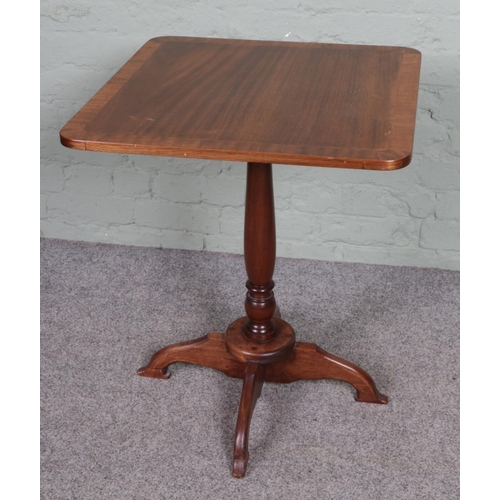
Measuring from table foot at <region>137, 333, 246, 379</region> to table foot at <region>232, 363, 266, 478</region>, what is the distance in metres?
0.11

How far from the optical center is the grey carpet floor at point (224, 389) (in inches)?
73.2

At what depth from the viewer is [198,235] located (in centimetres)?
274

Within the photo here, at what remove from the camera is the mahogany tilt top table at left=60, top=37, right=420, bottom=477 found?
1523 mm

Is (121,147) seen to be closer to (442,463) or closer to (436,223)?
(442,463)

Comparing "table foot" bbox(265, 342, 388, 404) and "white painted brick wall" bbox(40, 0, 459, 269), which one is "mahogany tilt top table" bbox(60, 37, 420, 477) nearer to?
"table foot" bbox(265, 342, 388, 404)

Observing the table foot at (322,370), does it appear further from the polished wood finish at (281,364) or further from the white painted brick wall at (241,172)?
the white painted brick wall at (241,172)

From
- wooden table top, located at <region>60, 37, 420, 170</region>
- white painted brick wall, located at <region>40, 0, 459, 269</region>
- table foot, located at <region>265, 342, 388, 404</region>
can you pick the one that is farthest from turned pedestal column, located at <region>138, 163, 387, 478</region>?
white painted brick wall, located at <region>40, 0, 459, 269</region>

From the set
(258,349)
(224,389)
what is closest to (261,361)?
(258,349)

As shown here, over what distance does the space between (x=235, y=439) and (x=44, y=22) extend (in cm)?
145

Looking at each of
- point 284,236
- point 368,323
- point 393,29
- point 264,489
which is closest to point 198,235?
point 284,236

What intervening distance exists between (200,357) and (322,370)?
0.33m

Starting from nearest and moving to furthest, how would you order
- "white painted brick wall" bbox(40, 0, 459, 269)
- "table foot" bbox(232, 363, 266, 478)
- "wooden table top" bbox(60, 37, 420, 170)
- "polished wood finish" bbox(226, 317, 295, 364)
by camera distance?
"wooden table top" bbox(60, 37, 420, 170) → "table foot" bbox(232, 363, 266, 478) → "polished wood finish" bbox(226, 317, 295, 364) → "white painted brick wall" bbox(40, 0, 459, 269)

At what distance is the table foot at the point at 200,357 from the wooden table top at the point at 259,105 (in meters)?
0.69

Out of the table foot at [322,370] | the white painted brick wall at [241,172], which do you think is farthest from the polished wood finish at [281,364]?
the white painted brick wall at [241,172]
